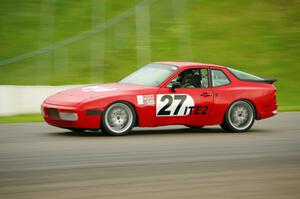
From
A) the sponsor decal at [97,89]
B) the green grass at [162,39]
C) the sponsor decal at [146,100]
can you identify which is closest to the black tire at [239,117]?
the sponsor decal at [146,100]

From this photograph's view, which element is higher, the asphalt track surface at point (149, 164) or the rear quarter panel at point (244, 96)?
the rear quarter panel at point (244, 96)

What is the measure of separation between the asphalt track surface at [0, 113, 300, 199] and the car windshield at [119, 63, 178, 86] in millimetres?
907

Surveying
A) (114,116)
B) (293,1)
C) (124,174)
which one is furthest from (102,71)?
(124,174)

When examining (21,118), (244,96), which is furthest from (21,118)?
(244,96)

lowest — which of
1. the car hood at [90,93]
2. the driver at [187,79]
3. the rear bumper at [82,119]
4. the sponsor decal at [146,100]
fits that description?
the rear bumper at [82,119]

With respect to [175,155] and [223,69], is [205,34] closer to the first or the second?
[223,69]

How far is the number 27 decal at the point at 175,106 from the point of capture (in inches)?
472

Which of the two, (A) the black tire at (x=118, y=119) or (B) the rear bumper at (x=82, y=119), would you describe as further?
(A) the black tire at (x=118, y=119)

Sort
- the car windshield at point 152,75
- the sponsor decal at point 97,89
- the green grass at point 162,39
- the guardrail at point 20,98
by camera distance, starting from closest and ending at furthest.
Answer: the sponsor decal at point 97,89 < the car windshield at point 152,75 < the guardrail at point 20,98 < the green grass at point 162,39

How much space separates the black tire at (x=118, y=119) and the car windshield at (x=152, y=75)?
84 cm

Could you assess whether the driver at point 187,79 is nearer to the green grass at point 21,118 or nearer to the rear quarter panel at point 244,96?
the rear quarter panel at point 244,96

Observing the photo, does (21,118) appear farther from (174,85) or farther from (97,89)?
(174,85)

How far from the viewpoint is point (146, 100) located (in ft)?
38.8

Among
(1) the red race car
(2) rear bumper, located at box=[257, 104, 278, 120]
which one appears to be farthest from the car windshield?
(2) rear bumper, located at box=[257, 104, 278, 120]
